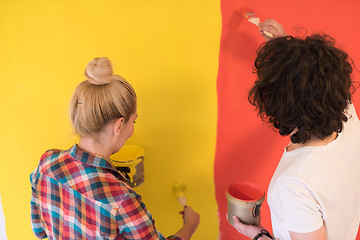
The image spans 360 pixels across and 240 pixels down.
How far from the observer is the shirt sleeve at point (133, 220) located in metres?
0.81

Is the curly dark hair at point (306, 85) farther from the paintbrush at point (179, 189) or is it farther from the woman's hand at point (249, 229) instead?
the paintbrush at point (179, 189)

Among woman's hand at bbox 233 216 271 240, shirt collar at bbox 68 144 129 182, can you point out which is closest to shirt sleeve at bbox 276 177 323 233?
woman's hand at bbox 233 216 271 240

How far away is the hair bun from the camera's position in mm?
800

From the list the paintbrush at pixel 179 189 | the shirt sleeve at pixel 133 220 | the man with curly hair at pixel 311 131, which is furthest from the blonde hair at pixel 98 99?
the paintbrush at pixel 179 189

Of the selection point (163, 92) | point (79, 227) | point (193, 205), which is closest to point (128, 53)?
point (163, 92)

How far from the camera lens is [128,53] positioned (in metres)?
1.12

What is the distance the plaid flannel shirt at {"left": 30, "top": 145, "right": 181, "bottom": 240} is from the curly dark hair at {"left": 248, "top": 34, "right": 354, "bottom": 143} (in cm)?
47

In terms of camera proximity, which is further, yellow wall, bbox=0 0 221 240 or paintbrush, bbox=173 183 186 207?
paintbrush, bbox=173 183 186 207

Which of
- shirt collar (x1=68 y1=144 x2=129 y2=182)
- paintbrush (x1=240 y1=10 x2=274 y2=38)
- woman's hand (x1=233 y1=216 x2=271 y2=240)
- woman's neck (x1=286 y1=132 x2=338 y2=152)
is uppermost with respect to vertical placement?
paintbrush (x1=240 y1=10 x2=274 y2=38)

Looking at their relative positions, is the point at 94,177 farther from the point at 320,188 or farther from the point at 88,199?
the point at 320,188

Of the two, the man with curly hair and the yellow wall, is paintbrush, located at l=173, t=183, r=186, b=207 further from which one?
the man with curly hair

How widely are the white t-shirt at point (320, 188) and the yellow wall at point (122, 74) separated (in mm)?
520

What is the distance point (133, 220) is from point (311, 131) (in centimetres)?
53

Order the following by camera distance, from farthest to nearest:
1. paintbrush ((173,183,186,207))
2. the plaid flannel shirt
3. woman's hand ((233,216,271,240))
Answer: paintbrush ((173,183,186,207)) → woman's hand ((233,216,271,240)) → the plaid flannel shirt
